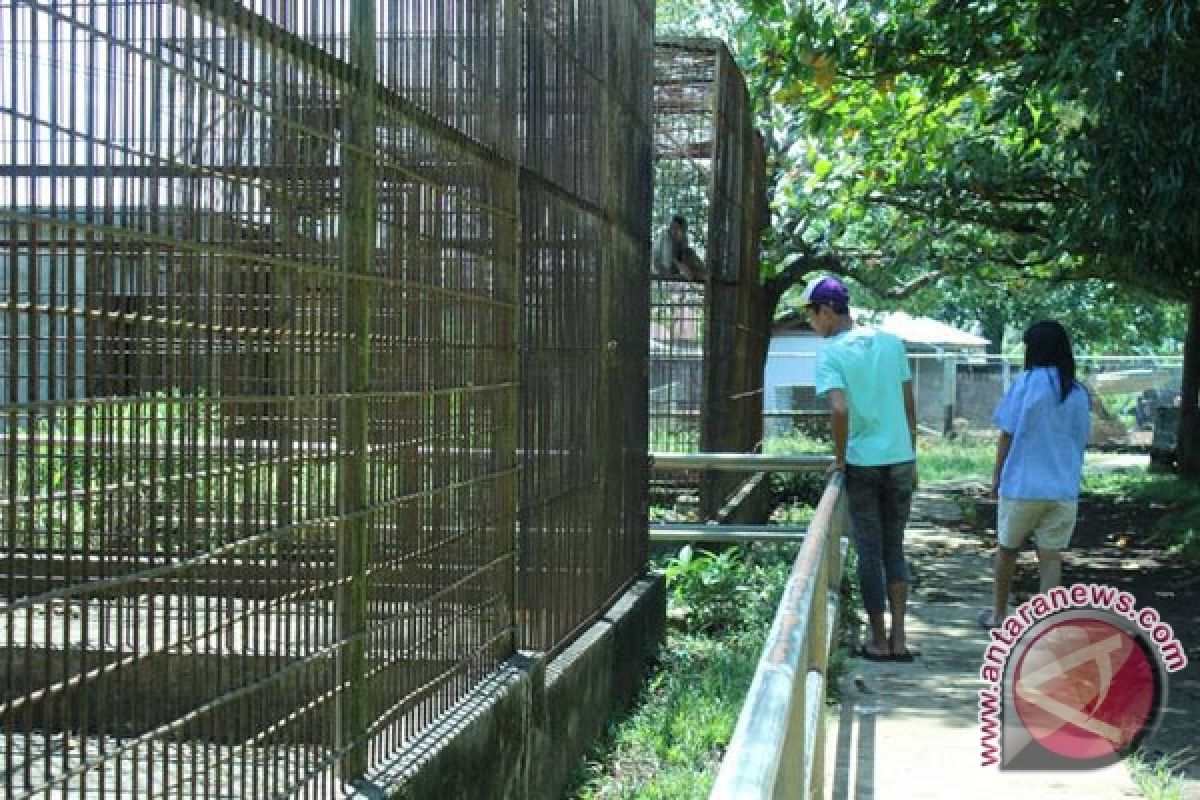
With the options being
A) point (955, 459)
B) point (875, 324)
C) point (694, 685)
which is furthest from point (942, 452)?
point (694, 685)

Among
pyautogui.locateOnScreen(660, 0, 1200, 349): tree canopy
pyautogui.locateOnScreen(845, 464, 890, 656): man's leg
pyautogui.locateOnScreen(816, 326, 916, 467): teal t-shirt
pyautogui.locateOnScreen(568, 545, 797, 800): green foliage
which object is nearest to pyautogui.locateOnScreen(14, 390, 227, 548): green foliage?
pyautogui.locateOnScreen(568, 545, 797, 800): green foliage

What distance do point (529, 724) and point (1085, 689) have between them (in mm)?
2901

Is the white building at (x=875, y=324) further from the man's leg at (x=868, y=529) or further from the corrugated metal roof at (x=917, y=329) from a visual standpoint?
the man's leg at (x=868, y=529)

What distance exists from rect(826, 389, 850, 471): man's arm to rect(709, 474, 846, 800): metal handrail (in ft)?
8.22

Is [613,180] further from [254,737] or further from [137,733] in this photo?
[137,733]

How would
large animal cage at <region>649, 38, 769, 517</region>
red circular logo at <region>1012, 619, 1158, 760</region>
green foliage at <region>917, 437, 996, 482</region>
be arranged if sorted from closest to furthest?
1. red circular logo at <region>1012, 619, 1158, 760</region>
2. large animal cage at <region>649, 38, 769, 517</region>
3. green foliage at <region>917, 437, 996, 482</region>

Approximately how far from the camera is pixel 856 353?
24.8ft

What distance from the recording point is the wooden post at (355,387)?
12.3ft

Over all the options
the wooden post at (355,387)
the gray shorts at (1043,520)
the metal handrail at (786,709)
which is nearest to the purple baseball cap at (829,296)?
the gray shorts at (1043,520)

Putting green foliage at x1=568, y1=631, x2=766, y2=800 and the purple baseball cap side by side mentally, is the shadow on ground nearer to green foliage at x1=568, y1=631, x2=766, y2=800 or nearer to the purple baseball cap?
green foliage at x1=568, y1=631, x2=766, y2=800

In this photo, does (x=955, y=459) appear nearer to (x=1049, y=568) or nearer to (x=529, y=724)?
(x=1049, y=568)

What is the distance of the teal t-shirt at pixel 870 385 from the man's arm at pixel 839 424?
6cm

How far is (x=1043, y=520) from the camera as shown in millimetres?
7941

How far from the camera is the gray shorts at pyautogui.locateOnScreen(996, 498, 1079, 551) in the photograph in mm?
7867
